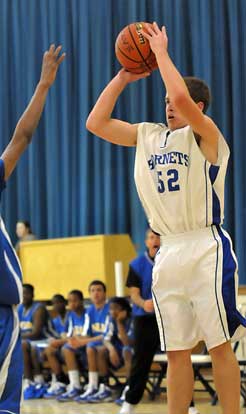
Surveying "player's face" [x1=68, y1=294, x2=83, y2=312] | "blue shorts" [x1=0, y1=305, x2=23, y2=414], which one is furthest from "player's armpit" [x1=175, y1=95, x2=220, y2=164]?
"player's face" [x1=68, y1=294, x2=83, y2=312]

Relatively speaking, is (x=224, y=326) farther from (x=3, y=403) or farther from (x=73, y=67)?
(x=73, y=67)

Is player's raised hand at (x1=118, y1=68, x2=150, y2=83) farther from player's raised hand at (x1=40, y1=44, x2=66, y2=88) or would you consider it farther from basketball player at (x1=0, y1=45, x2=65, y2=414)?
basketball player at (x1=0, y1=45, x2=65, y2=414)

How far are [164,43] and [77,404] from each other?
18.5 feet

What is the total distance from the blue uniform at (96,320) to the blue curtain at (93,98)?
2.67m

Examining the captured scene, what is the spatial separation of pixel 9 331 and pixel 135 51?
5.60 feet

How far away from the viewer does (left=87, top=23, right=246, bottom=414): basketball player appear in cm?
418

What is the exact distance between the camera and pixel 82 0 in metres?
13.3

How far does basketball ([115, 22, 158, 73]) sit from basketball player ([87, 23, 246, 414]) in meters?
0.07

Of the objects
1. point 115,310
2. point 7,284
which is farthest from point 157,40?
point 115,310

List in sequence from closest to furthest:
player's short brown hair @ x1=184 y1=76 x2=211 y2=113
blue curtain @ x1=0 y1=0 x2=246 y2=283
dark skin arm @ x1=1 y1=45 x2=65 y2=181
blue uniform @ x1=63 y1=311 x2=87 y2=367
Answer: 1. dark skin arm @ x1=1 y1=45 x2=65 y2=181
2. player's short brown hair @ x1=184 y1=76 x2=211 y2=113
3. blue uniform @ x1=63 y1=311 x2=87 y2=367
4. blue curtain @ x1=0 y1=0 x2=246 y2=283

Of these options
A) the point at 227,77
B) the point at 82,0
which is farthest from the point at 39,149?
the point at 227,77

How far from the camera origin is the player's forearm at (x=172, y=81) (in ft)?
13.4

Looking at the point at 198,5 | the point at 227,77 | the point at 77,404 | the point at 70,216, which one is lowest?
the point at 77,404

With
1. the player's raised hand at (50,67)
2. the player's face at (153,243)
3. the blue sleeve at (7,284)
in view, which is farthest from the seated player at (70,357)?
the player's raised hand at (50,67)
